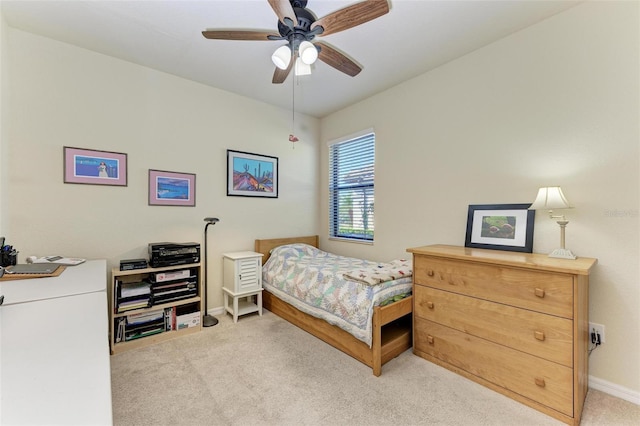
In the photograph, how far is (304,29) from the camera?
175 centimetres

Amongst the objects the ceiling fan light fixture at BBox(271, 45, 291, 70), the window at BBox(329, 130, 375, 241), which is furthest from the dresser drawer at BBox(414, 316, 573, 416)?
the ceiling fan light fixture at BBox(271, 45, 291, 70)

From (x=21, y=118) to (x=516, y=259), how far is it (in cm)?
392

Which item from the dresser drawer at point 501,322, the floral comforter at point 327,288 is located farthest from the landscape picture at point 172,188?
the dresser drawer at point 501,322

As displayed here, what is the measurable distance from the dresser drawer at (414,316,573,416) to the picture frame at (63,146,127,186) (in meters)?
3.04

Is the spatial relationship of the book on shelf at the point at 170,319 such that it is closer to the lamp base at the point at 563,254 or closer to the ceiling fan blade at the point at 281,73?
the ceiling fan blade at the point at 281,73

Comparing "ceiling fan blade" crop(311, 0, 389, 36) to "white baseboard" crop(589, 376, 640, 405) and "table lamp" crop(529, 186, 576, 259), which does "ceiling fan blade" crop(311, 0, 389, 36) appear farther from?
"white baseboard" crop(589, 376, 640, 405)

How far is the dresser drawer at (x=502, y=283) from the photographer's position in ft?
5.27

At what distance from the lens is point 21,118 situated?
2238 millimetres

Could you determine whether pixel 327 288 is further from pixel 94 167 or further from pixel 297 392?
pixel 94 167

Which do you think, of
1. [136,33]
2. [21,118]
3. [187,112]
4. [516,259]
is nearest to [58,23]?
[136,33]

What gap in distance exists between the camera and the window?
359cm

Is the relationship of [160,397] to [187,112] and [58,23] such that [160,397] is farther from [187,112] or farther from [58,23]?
[58,23]

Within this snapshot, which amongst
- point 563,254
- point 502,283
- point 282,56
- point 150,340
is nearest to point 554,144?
point 563,254

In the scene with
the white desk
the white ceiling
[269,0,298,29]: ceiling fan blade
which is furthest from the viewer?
the white ceiling
